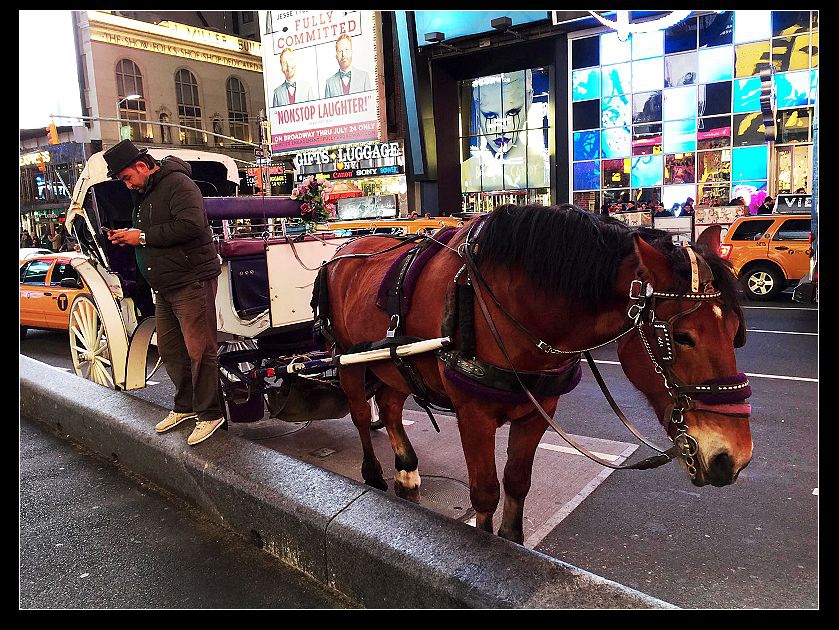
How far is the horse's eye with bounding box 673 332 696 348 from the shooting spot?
230 cm

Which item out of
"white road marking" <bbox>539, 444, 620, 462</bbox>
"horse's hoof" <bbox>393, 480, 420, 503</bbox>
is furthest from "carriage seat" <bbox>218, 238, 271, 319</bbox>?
"white road marking" <bbox>539, 444, 620, 462</bbox>

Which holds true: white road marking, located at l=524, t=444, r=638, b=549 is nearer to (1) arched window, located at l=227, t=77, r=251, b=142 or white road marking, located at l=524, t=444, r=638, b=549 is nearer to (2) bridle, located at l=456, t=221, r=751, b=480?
(2) bridle, located at l=456, t=221, r=751, b=480

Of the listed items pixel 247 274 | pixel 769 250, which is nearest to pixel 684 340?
pixel 247 274

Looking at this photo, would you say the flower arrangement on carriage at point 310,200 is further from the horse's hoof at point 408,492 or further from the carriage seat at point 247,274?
the horse's hoof at point 408,492

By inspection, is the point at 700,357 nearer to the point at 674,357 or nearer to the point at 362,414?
the point at 674,357

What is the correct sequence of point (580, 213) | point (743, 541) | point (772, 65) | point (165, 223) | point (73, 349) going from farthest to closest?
point (772, 65)
point (73, 349)
point (165, 223)
point (743, 541)
point (580, 213)

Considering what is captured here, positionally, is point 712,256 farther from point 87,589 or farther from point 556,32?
point 556,32

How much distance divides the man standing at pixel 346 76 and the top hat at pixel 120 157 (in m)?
26.6

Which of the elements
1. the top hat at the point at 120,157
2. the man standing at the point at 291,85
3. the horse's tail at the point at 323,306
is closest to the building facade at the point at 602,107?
the man standing at the point at 291,85

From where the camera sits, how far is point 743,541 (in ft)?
11.3

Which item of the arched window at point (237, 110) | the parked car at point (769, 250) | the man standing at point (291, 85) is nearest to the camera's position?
the parked car at point (769, 250)

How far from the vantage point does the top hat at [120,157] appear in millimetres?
3930

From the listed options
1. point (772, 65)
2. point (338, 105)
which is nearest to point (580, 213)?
point (772, 65)

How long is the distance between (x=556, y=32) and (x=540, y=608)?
26.3m
